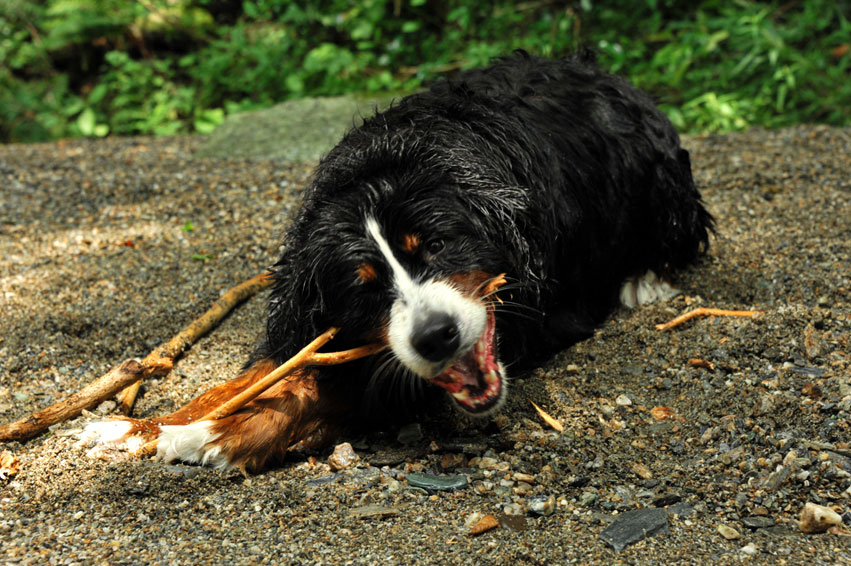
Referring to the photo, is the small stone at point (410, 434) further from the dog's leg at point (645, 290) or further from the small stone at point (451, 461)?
the dog's leg at point (645, 290)

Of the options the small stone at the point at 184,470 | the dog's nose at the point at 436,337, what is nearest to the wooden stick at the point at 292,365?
the small stone at the point at 184,470

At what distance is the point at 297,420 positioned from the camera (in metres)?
2.95

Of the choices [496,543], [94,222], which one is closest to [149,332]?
[94,222]

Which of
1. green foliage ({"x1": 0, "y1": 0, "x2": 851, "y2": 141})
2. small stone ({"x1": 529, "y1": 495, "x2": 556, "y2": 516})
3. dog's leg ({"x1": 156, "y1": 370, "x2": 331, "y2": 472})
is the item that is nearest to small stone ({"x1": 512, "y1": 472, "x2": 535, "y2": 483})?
small stone ({"x1": 529, "y1": 495, "x2": 556, "y2": 516})

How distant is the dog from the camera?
2.82 metres

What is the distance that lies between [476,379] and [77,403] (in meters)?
1.50

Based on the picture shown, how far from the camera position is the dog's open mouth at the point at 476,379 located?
2953 mm

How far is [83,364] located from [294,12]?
585 cm

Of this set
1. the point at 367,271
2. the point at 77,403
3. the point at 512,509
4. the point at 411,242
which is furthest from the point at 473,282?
the point at 77,403

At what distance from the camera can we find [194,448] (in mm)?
2797

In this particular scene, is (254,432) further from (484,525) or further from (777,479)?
(777,479)

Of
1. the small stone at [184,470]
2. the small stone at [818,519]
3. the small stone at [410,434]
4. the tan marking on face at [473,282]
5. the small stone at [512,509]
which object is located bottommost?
the small stone at [410,434]

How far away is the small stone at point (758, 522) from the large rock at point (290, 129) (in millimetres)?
4382

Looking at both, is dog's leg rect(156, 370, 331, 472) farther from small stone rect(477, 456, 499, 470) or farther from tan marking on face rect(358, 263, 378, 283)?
small stone rect(477, 456, 499, 470)
